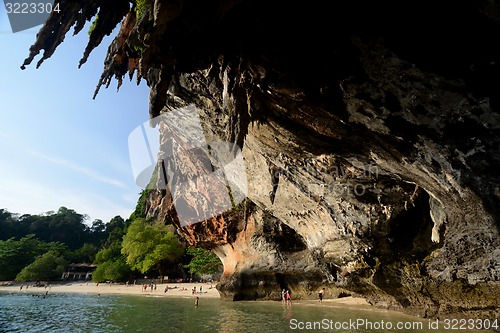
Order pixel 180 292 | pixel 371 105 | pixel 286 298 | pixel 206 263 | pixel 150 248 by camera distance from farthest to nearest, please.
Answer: pixel 150 248 < pixel 206 263 < pixel 180 292 < pixel 286 298 < pixel 371 105

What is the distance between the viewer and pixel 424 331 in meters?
8.90

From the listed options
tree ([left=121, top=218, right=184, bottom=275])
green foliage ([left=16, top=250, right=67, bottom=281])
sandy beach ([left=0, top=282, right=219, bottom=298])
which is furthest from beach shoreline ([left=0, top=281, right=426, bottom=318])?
tree ([left=121, top=218, right=184, bottom=275])

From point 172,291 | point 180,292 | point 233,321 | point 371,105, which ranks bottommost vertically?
point 172,291

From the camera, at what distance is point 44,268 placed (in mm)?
41156

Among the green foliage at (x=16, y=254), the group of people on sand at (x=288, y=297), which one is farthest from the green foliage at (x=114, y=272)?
the group of people on sand at (x=288, y=297)

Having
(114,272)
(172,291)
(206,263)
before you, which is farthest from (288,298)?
(114,272)

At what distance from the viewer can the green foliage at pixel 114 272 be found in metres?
36.6

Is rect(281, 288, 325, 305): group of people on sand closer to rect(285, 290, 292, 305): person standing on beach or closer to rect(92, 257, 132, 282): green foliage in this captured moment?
rect(285, 290, 292, 305): person standing on beach

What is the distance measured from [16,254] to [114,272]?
19.6 m

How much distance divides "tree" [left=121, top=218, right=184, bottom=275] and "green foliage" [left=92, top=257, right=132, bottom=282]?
4295mm

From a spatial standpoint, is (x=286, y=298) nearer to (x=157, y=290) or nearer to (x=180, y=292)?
(x=180, y=292)

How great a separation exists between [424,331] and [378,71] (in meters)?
8.72

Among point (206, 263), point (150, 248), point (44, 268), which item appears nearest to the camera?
point (206, 263)

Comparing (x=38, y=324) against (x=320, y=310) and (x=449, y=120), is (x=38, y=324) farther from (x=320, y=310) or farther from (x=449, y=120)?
(x=449, y=120)
